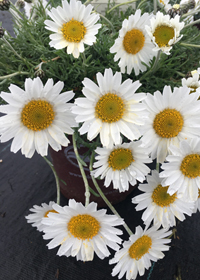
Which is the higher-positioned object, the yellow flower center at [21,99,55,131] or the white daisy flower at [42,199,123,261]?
the yellow flower center at [21,99,55,131]

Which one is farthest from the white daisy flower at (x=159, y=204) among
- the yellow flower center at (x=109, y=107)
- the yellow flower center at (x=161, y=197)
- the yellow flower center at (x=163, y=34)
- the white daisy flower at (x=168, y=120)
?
the yellow flower center at (x=163, y=34)

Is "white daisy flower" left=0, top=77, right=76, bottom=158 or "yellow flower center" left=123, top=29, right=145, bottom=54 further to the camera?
"yellow flower center" left=123, top=29, right=145, bottom=54

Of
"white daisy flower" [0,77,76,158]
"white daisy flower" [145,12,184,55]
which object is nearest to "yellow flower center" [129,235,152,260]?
"white daisy flower" [0,77,76,158]

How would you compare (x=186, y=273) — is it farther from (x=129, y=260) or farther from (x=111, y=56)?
(x=111, y=56)

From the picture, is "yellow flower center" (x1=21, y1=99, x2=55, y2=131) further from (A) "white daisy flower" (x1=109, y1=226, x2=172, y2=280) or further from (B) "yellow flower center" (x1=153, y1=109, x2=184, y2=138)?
(A) "white daisy flower" (x1=109, y1=226, x2=172, y2=280)

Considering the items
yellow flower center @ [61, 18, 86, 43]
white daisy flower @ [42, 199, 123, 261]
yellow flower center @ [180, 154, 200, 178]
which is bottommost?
white daisy flower @ [42, 199, 123, 261]

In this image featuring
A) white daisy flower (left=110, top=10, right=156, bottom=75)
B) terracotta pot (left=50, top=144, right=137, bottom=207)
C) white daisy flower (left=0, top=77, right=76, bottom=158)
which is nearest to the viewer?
white daisy flower (left=0, top=77, right=76, bottom=158)

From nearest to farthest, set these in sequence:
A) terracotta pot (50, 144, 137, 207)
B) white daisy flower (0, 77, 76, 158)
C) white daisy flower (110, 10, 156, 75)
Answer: white daisy flower (0, 77, 76, 158), white daisy flower (110, 10, 156, 75), terracotta pot (50, 144, 137, 207)
